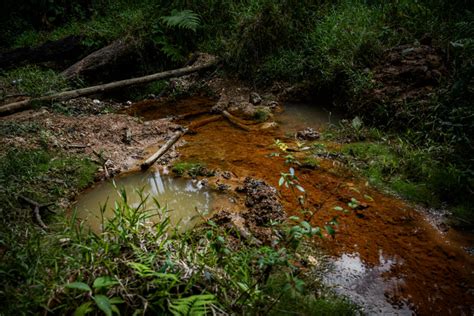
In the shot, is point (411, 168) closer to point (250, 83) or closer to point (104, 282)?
point (104, 282)

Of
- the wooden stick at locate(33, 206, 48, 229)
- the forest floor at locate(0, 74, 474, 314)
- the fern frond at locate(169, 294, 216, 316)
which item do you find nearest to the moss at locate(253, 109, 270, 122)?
the forest floor at locate(0, 74, 474, 314)

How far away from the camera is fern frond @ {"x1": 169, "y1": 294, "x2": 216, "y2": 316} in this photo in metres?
1.83

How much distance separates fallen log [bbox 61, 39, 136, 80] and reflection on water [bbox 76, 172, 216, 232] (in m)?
4.08

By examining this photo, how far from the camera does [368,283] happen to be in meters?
2.62

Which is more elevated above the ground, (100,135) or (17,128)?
(17,128)

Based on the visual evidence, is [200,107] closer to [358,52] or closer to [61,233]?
[358,52]

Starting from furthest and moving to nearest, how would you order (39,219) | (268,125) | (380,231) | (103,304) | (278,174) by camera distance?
1. (268,125)
2. (278,174)
3. (380,231)
4. (39,219)
5. (103,304)

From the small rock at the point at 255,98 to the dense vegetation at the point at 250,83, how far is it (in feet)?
1.64

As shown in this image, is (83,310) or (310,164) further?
(310,164)

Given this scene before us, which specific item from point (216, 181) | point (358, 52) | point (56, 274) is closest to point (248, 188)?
point (216, 181)

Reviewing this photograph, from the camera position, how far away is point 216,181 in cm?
398

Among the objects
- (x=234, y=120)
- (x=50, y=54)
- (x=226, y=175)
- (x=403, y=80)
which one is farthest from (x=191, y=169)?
(x=50, y=54)

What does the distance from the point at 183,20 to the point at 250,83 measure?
82.6 inches

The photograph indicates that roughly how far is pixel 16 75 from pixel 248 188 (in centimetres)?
661
